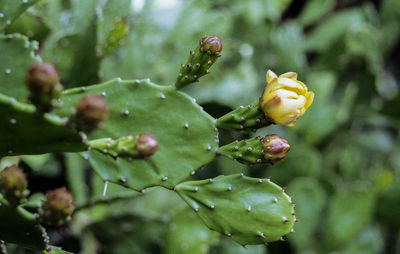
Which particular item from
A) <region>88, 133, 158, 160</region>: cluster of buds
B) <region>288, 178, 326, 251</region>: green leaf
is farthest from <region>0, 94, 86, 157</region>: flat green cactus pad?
<region>288, 178, 326, 251</region>: green leaf

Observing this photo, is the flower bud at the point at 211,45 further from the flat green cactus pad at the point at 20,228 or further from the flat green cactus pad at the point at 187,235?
the flat green cactus pad at the point at 187,235

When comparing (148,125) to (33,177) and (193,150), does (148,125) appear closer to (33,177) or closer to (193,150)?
(193,150)

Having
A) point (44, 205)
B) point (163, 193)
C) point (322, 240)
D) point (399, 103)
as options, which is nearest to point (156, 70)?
point (163, 193)

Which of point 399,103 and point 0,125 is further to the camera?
point 399,103

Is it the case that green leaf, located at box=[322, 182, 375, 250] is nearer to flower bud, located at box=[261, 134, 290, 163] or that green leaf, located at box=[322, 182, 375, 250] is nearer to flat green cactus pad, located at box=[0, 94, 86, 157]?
flower bud, located at box=[261, 134, 290, 163]

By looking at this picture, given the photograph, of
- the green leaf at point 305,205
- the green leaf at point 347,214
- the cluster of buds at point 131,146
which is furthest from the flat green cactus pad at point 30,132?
the green leaf at point 347,214

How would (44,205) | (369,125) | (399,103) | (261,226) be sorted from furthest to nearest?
(369,125) → (399,103) → (261,226) → (44,205)
